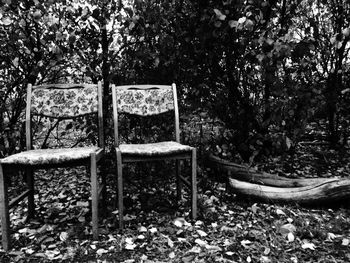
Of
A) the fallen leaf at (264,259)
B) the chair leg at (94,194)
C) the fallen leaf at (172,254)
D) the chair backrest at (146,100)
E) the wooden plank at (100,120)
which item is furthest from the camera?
the chair backrest at (146,100)

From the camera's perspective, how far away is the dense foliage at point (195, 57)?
10.6ft

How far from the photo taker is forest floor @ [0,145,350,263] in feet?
7.72

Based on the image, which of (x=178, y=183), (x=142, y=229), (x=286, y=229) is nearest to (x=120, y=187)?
(x=142, y=229)

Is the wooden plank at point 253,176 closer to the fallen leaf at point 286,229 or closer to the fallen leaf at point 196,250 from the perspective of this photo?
the fallen leaf at point 286,229

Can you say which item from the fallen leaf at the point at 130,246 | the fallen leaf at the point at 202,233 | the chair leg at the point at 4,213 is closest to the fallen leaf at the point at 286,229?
the fallen leaf at the point at 202,233

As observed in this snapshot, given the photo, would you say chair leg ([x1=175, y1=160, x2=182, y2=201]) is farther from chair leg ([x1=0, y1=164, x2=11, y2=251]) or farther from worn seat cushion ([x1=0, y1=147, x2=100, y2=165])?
chair leg ([x1=0, y1=164, x2=11, y2=251])

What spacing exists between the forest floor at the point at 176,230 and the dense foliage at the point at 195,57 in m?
0.76

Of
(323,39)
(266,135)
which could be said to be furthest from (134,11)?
(323,39)

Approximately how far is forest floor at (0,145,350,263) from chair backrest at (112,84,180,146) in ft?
2.52

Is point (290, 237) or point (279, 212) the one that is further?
point (279, 212)

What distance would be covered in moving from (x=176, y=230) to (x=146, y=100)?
1248mm

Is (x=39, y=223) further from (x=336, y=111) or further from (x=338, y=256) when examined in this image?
(x=336, y=111)

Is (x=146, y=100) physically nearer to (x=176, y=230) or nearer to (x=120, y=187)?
(x=120, y=187)

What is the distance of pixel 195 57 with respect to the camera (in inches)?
147
